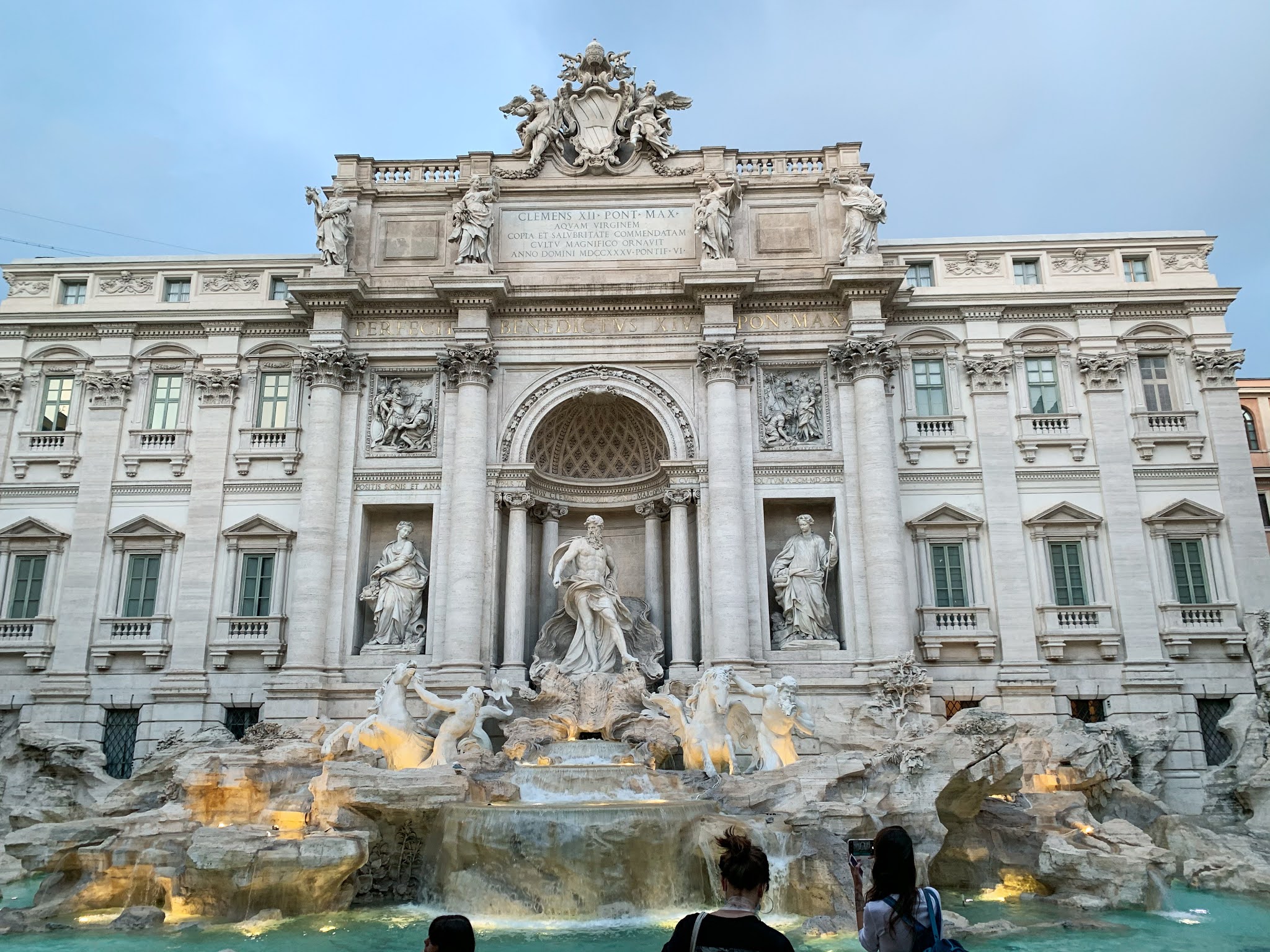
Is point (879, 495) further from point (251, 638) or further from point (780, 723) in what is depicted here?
point (251, 638)

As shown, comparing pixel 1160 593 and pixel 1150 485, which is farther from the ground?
pixel 1150 485

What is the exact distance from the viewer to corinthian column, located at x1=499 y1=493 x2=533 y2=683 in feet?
71.2

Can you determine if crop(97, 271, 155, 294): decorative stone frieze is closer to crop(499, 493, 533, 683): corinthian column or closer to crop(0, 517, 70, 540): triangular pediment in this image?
crop(0, 517, 70, 540): triangular pediment

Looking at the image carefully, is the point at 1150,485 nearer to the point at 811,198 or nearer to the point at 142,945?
the point at 811,198

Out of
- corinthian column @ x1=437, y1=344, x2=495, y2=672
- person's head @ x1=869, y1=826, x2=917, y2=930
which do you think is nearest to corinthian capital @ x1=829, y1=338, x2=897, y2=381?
corinthian column @ x1=437, y1=344, x2=495, y2=672

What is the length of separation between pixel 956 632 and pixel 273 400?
17.6 meters

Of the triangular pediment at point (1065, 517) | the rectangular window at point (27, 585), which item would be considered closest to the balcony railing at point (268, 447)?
the rectangular window at point (27, 585)

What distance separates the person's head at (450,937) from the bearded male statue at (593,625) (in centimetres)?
1667

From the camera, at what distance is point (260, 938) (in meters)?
12.2

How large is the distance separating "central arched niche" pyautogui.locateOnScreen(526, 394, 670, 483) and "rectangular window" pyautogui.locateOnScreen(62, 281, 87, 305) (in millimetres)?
12930

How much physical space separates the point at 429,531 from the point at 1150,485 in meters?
17.6

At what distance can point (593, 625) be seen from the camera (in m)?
21.7

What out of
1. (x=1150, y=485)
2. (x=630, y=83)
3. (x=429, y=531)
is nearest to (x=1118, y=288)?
(x=1150, y=485)

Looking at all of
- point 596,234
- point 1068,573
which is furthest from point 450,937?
point 596,234
